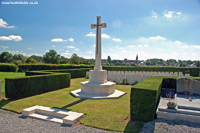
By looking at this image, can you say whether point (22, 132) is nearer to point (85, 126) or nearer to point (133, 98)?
point (85, 126)

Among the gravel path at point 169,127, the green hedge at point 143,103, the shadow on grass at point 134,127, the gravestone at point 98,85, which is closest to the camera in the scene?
the gravel path at point 169,127

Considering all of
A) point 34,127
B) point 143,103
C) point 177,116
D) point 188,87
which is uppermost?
point 188,87

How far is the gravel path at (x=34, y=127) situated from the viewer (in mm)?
4195

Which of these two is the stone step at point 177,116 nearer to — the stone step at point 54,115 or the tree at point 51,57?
the stone step at point 54,115

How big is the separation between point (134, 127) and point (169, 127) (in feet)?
3.38

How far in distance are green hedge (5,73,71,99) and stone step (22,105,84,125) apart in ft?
8.62

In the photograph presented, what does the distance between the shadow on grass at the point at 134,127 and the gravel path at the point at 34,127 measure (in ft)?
2.39

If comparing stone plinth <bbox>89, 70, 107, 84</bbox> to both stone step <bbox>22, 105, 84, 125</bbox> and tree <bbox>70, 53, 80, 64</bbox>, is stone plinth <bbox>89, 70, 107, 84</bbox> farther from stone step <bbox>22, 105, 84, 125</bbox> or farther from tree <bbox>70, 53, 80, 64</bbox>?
tree <bbox>70, 53, 80, 64</bbox>

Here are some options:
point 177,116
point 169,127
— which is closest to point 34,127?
point 169,127

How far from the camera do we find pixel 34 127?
4.48 meters

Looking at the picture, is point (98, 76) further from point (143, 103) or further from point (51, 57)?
point (51, 57)

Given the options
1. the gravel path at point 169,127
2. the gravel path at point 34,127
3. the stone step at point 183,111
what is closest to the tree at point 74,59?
the gravel path at point 34,127

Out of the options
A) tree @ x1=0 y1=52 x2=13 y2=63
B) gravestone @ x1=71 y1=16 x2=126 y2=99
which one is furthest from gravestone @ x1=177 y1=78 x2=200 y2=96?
tree @ x1=0 y1=52 x2=13 y2=63

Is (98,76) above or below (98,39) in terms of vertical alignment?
below
